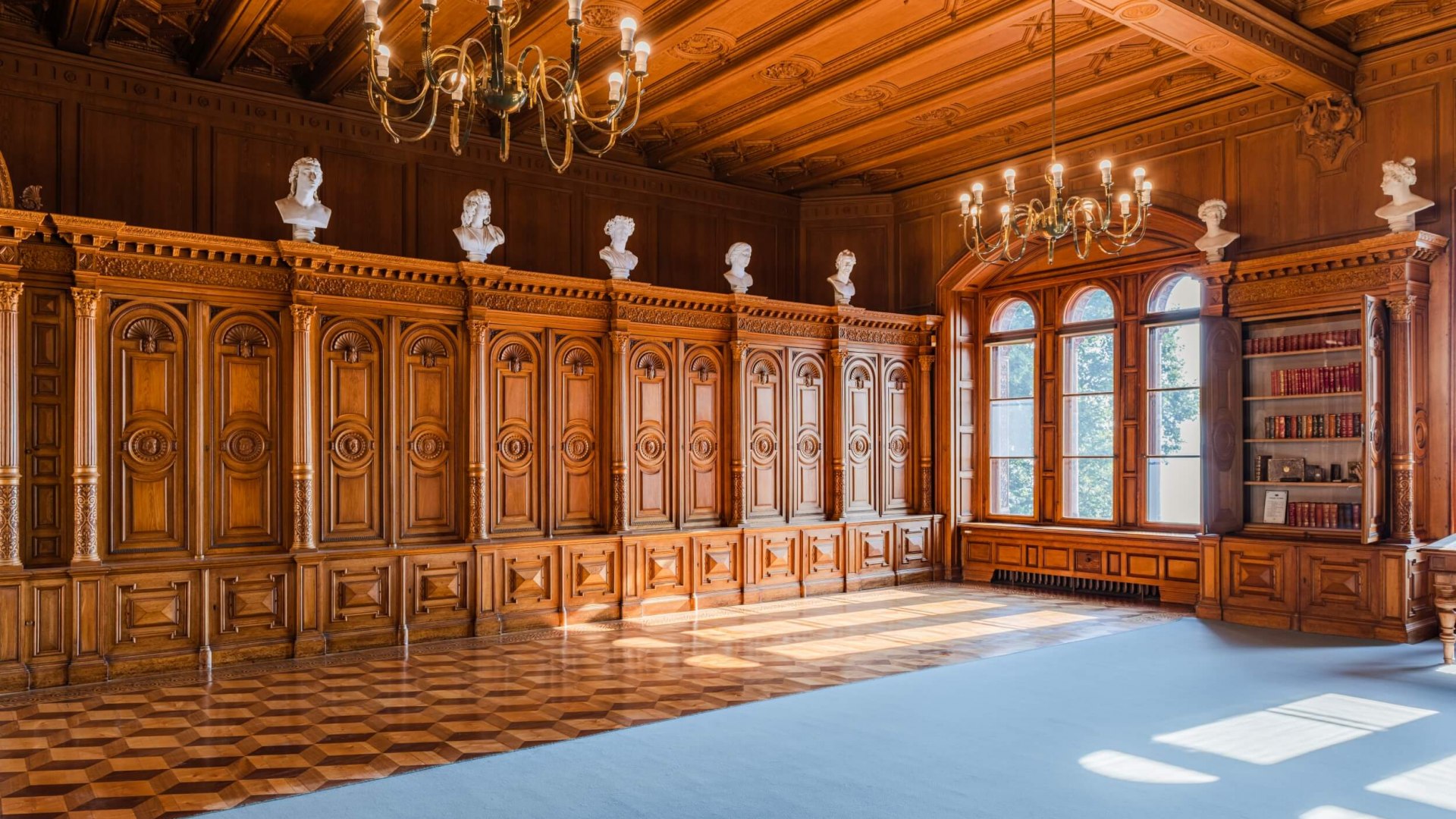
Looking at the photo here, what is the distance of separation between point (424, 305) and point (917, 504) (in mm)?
5915

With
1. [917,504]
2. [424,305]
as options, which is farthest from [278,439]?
[917,504]

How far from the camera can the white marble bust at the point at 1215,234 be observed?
28.0 feet

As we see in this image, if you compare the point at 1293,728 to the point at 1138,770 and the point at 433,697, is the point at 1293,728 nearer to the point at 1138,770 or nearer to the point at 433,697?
the point at 1138,770

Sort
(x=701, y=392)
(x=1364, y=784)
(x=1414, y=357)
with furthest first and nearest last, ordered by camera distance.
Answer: (x=701, y=392) → (x=1414, y=357) → (x=1364, y=784)

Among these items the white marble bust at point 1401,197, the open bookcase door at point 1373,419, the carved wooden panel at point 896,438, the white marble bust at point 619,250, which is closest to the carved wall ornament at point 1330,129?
the white marble bust at point 1401,197

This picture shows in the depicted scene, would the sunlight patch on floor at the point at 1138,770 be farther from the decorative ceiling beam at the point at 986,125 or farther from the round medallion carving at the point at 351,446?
the decorative ceiling beam at the point at 986,125

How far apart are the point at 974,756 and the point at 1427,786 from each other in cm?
189

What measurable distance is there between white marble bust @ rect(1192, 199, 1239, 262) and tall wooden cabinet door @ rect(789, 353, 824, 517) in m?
3.81

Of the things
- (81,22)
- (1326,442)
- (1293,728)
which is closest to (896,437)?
(1326,442)

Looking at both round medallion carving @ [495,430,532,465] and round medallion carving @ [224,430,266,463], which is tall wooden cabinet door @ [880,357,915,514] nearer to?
round medallion carving @ [495,430,532,465]

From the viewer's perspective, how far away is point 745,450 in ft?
32.4

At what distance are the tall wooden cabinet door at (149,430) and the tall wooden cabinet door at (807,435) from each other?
220 inches

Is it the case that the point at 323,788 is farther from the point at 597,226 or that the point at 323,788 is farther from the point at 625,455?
the point at 597,226

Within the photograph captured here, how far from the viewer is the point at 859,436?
35.3ft
